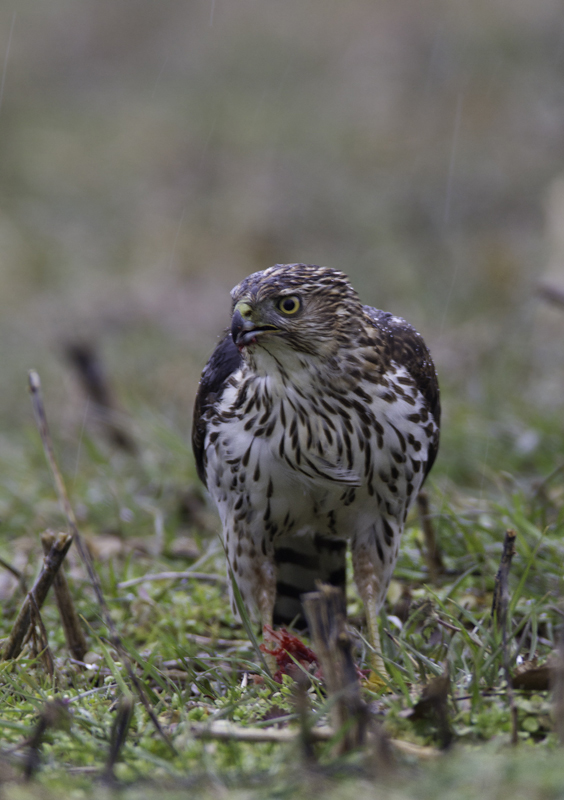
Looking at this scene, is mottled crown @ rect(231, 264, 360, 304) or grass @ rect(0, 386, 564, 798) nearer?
grass @ rect(0, 386, 564, 798)

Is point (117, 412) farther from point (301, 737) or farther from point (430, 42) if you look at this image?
point (430, 42)

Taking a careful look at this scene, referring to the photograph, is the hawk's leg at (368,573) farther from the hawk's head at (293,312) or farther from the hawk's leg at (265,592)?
the hawk's head at (293,312)

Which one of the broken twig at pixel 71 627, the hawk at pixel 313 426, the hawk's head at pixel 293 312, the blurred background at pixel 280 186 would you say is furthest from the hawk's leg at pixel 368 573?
the blurred background at pixel 280 186

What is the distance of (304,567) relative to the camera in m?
4.12

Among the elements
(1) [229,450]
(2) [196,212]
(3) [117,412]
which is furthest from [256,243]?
(1) [229,450]

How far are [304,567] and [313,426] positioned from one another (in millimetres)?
979

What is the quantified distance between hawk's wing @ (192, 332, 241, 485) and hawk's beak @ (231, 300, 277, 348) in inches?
19.3

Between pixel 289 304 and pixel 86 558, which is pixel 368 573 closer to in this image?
pixel 289 304

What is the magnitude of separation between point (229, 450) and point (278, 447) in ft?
0.76

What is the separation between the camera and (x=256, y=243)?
1248 cm

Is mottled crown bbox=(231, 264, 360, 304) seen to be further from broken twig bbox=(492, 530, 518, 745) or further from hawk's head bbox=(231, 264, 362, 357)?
broken twig bbox=(492, 530, 518, 745)

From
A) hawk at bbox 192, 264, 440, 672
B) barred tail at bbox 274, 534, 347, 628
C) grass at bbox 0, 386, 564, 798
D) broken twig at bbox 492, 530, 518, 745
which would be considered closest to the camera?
grass at bbox 0, 386, 564, 798

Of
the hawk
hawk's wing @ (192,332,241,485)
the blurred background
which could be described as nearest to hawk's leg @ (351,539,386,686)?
the hawk

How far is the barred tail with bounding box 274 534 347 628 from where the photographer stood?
160 inches
